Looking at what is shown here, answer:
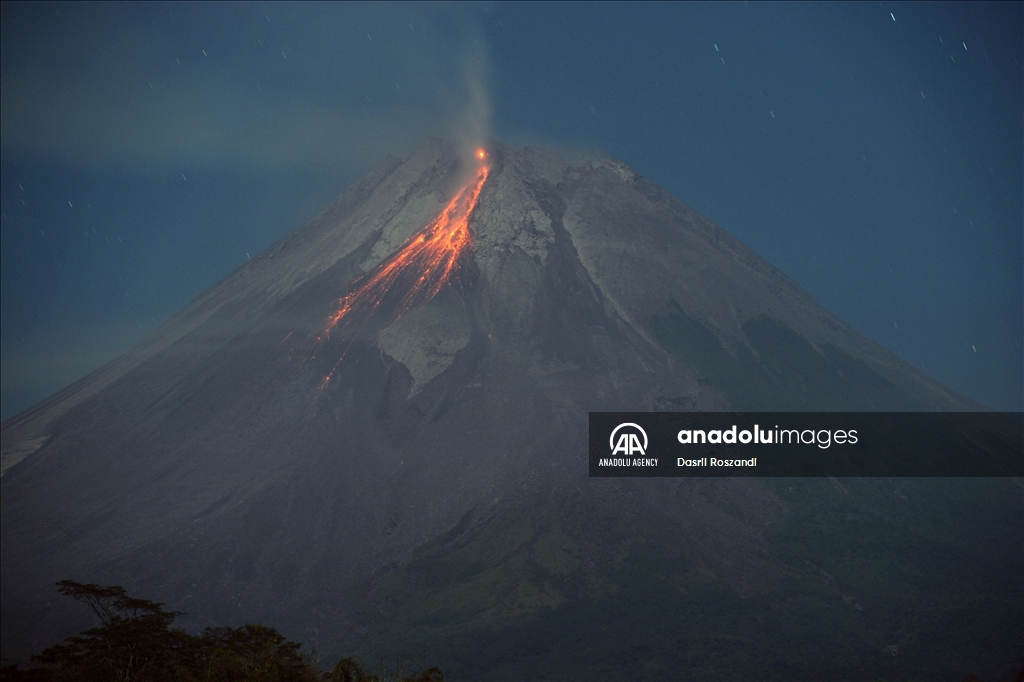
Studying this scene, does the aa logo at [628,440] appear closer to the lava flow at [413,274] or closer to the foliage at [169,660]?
the lava flow at [413,274]

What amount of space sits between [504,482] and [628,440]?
17.8 meters

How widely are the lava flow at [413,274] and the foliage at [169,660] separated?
244 feet

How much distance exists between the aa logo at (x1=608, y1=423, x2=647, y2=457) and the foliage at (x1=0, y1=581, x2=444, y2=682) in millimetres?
65166

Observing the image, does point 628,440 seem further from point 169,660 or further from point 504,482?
point 169,660

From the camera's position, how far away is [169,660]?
37656 millimetres

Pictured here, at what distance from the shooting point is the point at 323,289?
13275cm

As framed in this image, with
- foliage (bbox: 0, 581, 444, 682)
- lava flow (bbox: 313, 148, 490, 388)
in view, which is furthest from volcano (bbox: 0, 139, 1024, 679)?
foliage (bbox: 0, 581, 444, 682)

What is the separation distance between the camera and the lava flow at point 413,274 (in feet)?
407

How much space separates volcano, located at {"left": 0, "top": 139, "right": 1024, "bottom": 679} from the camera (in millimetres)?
82562

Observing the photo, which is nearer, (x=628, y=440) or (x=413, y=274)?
(x=628, y=440)

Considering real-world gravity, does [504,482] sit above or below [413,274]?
below

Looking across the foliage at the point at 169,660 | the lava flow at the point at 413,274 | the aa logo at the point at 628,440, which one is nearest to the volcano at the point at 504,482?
the lava flow at the point at 413,274

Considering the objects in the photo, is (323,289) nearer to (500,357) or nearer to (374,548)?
(500,357)

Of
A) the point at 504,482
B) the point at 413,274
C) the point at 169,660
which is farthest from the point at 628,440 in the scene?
the point at 169,660
